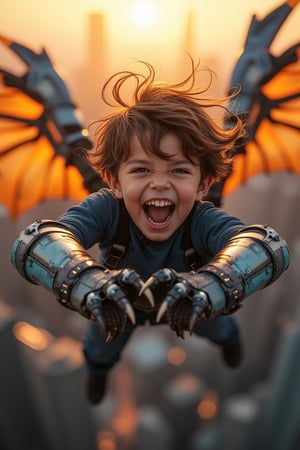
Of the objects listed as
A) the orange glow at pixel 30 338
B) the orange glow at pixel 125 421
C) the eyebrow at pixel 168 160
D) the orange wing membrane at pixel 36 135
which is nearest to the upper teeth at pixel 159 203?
the eyebrow at pixel 168 160

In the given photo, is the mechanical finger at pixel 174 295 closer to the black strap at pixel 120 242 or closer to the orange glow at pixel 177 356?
the black strap at pixel 120 242

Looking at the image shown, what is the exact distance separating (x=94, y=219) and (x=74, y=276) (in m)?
0.43

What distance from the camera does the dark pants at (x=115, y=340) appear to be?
2.48 metres

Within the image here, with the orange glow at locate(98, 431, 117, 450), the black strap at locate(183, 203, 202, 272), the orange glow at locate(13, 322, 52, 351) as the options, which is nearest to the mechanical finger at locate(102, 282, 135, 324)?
the black strap at locate(183, 203, 202, 272)

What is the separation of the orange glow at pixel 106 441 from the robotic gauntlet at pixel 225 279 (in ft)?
86.2

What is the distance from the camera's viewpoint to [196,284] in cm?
136

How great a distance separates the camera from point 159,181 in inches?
60.7

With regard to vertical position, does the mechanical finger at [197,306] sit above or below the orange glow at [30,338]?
above

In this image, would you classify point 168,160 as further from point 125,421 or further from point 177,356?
point 125,421

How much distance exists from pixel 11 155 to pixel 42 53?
2.25ft

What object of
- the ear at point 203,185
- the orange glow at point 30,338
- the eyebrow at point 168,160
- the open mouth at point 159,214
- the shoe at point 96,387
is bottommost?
the orange glow at point 30,338

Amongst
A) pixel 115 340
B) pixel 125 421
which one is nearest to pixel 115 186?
pixel 115 340

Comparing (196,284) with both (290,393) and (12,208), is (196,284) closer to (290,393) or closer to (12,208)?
(12,208)

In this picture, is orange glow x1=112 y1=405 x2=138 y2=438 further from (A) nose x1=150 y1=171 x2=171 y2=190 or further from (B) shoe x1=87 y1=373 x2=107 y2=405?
(A) nose x1=150 y1=171 x2=171 y2=190
